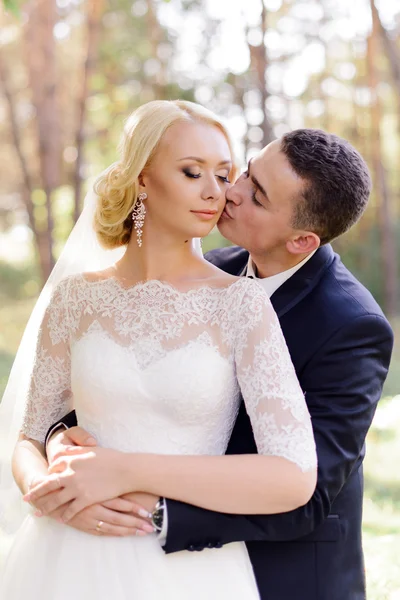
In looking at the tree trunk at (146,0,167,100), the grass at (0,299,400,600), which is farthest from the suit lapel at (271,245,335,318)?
the tree trunk at (146,0,167,100)

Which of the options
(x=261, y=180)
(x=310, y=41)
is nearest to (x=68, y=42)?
(x=310, y=41)

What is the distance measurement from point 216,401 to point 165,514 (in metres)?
0.38

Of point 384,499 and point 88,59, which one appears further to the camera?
point 88,59

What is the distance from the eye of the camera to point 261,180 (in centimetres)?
314

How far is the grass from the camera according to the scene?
4906 millimetres

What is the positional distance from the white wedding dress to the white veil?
0.52m

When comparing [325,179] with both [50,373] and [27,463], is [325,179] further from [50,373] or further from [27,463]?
[27,463]

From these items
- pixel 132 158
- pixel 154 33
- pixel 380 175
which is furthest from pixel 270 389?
pixel 154 33

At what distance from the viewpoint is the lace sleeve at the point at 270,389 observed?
7.72 feet

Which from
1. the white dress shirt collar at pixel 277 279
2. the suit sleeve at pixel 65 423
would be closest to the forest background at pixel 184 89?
the white dress shirt collar at pixel 277 279

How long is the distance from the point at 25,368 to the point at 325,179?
4.74ft

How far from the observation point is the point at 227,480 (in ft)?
7.67

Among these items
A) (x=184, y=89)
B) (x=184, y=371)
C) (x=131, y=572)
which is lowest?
(x=184, y=89)

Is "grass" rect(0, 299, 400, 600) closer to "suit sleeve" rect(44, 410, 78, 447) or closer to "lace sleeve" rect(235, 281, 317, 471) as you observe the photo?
"suit sleeve" rect(44, 410, 78, 447)
